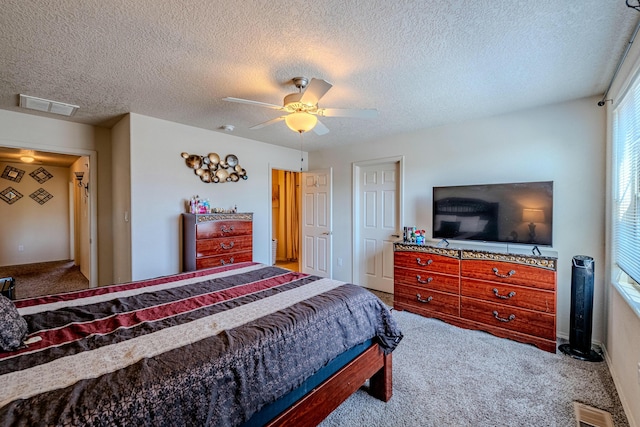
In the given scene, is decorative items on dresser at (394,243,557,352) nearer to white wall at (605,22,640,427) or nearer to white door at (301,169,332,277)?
white wall at (605,22,640,427)

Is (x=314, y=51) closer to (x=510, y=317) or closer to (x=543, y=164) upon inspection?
(x=543, y=164)

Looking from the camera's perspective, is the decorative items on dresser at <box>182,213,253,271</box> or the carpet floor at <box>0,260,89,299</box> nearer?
the decorative items on dresser at <box>182,213,253,271</box>

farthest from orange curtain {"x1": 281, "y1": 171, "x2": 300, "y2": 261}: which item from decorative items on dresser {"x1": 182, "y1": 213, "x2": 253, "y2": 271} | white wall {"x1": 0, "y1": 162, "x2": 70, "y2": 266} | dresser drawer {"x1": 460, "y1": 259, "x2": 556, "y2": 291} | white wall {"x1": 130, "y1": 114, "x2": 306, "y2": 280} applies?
white wall {"x1": 0, "y1": 162, "x2": 70, "y2": 266}

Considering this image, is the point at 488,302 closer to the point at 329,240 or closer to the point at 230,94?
the point at 329,240

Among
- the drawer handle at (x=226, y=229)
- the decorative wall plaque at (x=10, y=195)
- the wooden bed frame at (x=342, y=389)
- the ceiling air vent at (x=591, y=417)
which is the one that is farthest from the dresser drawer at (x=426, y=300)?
the decorative wall plaque at (x=10, y=195)

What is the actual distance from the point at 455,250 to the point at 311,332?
7.31ft

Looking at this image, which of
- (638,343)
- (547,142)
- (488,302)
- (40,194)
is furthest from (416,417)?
(40,194)

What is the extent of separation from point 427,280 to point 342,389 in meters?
2.01

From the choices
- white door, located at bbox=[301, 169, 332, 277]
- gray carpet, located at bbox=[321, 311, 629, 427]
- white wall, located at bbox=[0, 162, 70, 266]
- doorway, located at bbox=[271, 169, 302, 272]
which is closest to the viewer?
gray carpet, located at bbox=[321, 311, 629, 427]

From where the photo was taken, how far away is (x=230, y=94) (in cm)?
260

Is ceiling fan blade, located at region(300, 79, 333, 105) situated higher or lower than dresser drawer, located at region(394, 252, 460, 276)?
higher

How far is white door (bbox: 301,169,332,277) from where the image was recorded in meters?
4.89

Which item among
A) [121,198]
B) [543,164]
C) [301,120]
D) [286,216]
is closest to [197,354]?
[301,120]

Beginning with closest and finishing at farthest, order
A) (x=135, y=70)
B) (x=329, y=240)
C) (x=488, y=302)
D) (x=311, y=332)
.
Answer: (x=311, y=332)
(x=135, y=70)
(x=488, y=302)
(x=329, y=240)
